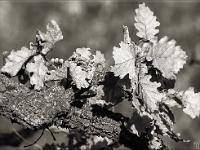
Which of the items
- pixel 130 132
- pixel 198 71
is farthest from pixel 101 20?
pixel 130 132

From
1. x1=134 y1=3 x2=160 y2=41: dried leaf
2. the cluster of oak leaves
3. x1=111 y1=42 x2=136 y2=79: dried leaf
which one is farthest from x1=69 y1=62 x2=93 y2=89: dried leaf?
x1=134 y1=3 x2=160 y2=41: dried leaf

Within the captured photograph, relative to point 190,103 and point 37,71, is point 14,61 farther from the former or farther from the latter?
point 190,103

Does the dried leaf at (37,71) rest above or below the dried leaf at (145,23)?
below

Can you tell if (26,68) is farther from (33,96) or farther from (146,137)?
(146,137)

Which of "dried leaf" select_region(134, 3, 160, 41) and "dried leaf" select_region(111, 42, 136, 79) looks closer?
"dried leaf" select_region(111, 42, 136, 79)

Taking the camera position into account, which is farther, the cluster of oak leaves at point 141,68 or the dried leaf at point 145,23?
the dried leaf at point 145,23

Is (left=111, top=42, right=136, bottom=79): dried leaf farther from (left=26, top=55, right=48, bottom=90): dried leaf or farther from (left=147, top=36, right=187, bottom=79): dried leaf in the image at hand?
(left=26, top=55, right=48, bottom=90): dried leaf

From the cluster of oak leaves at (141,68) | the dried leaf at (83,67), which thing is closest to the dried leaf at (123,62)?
the cluster of oak leaves at (141,68)

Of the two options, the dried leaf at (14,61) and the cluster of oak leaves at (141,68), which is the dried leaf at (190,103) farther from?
the dried leaf at (14,61)
